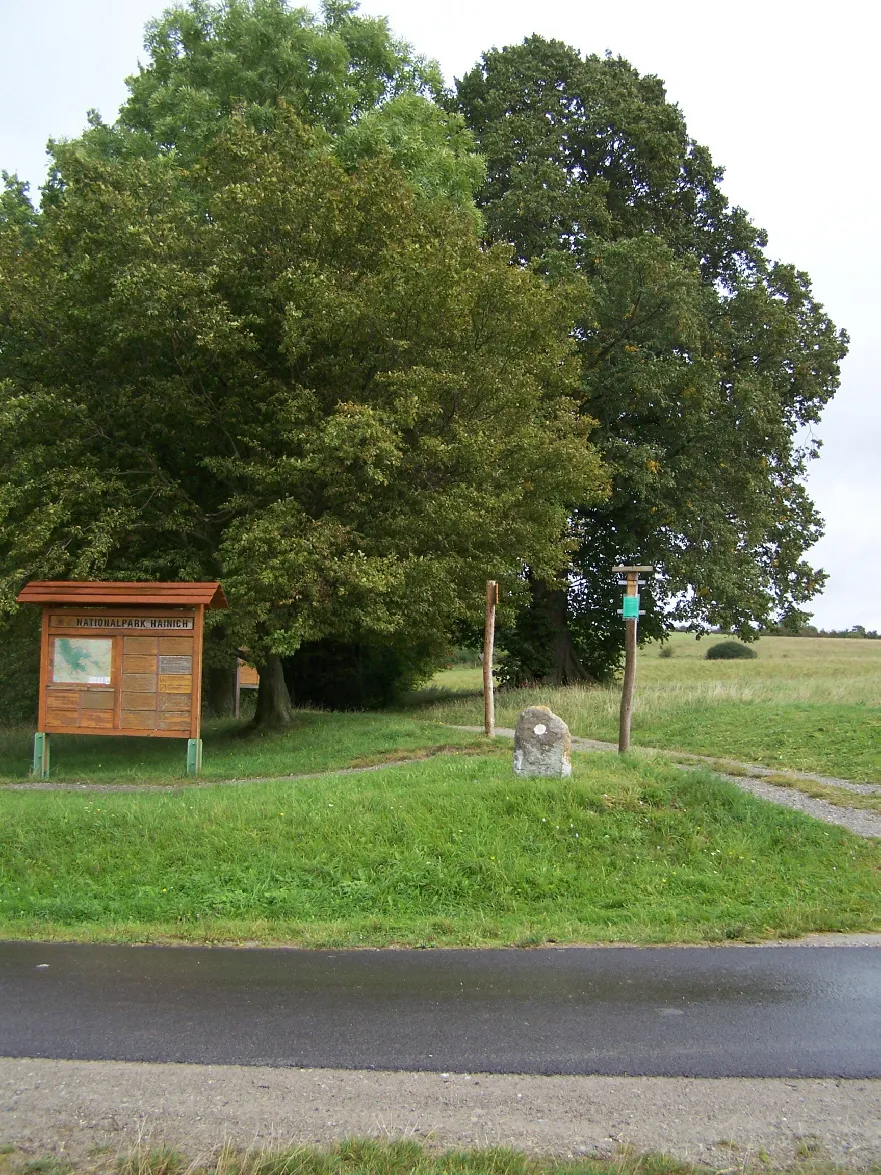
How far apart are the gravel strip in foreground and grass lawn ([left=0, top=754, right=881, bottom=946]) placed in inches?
104

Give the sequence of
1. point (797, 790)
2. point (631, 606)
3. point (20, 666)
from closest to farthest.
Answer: point (631, 606), point (797, 790), point (20, 666)

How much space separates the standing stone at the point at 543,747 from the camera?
10.9m

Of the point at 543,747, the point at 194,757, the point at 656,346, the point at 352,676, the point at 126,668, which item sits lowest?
the point at 194,757

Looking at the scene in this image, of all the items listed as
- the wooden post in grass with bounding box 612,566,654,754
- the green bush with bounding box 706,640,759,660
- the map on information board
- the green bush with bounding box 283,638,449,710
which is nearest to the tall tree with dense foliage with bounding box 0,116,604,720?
the map on information board

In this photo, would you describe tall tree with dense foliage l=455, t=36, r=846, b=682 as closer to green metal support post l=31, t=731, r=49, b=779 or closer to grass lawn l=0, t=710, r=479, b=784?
grass lawn l=0, t=710, r=479, b=784

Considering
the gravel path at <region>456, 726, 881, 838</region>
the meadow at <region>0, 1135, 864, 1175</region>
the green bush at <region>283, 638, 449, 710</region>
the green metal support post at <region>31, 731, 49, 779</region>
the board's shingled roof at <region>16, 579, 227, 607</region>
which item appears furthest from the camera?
the green bush at <region>283, 638, 449, 710</region>

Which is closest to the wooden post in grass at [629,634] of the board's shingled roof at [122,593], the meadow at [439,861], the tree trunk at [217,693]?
the meadow at [439,861]

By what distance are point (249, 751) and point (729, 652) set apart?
46.2 meters

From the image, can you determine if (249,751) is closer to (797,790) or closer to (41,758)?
(41,758)

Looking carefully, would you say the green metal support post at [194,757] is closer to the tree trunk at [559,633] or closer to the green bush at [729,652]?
the tree trunk at [559,633]

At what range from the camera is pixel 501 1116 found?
14.0 ft

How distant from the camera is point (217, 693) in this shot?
28062mm

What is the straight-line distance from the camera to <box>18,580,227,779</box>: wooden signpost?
1500cm

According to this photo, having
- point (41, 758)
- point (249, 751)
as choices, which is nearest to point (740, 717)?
point (249, 751)
